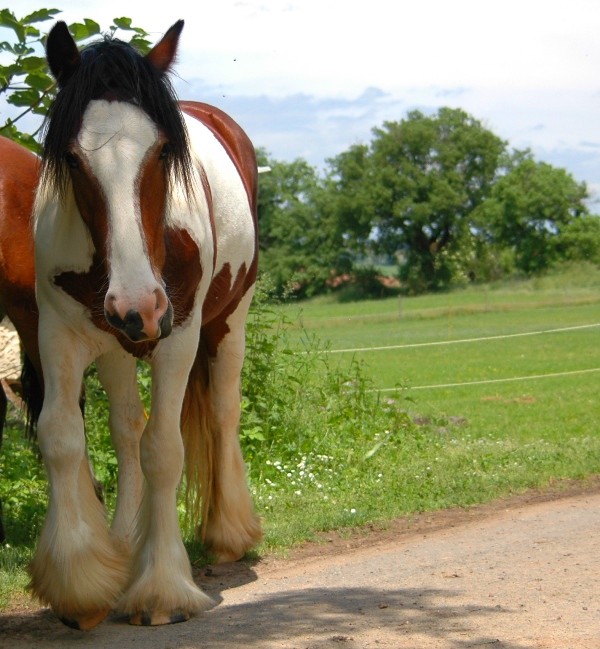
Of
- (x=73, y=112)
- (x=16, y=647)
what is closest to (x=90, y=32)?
(x=73, y=112)

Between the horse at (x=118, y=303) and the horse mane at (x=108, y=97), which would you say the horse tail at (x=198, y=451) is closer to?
the horse at (x=118, y=303)

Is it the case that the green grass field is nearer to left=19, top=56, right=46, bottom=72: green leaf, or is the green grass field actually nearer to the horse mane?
the horse mane

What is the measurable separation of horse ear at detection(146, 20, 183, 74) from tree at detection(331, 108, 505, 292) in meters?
69.6

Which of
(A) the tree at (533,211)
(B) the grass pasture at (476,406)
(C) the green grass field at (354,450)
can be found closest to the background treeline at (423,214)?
(A) the tree at (533,211)

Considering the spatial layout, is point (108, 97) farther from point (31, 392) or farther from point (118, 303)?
point (31, 392)

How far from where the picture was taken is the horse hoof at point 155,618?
14.3ft

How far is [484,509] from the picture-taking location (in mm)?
6559

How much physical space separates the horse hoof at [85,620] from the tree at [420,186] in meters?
70.1

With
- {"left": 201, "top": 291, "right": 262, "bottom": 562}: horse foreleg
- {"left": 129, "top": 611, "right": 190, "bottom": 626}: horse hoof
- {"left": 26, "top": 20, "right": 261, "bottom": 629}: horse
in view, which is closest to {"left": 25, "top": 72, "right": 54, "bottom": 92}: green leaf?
{"left": 26, "top": 20, "right": 261, "bottom": 629}: horse

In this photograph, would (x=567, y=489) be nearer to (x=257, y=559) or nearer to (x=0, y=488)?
(x=257, y=559)

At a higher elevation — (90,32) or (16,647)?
(90,32)

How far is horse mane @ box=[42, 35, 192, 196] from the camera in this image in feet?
13.3

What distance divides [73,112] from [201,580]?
7.89ft

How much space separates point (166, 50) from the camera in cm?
449
